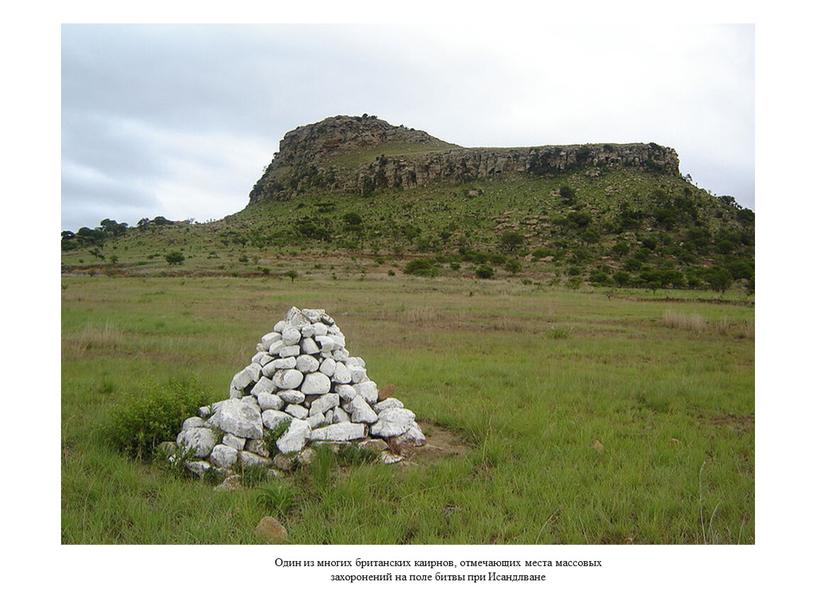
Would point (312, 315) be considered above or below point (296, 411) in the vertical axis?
above

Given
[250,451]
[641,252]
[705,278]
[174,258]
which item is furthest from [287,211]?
[250,451]

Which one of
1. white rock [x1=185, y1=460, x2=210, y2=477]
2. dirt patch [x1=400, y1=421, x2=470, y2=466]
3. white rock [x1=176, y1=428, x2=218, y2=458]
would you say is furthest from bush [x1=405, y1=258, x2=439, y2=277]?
white rock [x1=185, y1=460, x2=210, y2=477]

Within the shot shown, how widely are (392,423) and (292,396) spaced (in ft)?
4.09

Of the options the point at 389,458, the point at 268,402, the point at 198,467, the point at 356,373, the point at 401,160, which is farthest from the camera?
the point at 401,160

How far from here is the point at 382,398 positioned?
268 inches

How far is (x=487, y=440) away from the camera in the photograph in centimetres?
575

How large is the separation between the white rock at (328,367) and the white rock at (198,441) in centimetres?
142

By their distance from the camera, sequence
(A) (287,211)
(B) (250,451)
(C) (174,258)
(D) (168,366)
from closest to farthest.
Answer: (B) (250,451) → (D) (168,366) → (C) (174,258) → (A) (287,211)

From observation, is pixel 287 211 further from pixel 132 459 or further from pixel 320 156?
pixel 132 459

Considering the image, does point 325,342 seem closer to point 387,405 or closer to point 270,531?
point 387,405

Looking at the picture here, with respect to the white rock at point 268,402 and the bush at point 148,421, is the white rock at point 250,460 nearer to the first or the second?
the white rock at point 268,402

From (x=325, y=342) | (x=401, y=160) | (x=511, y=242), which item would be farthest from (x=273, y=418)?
(x=401, y=160)

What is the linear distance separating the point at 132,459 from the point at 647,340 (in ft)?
42.3


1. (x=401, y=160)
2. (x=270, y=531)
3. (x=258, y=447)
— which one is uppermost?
(x=401, y=160)
